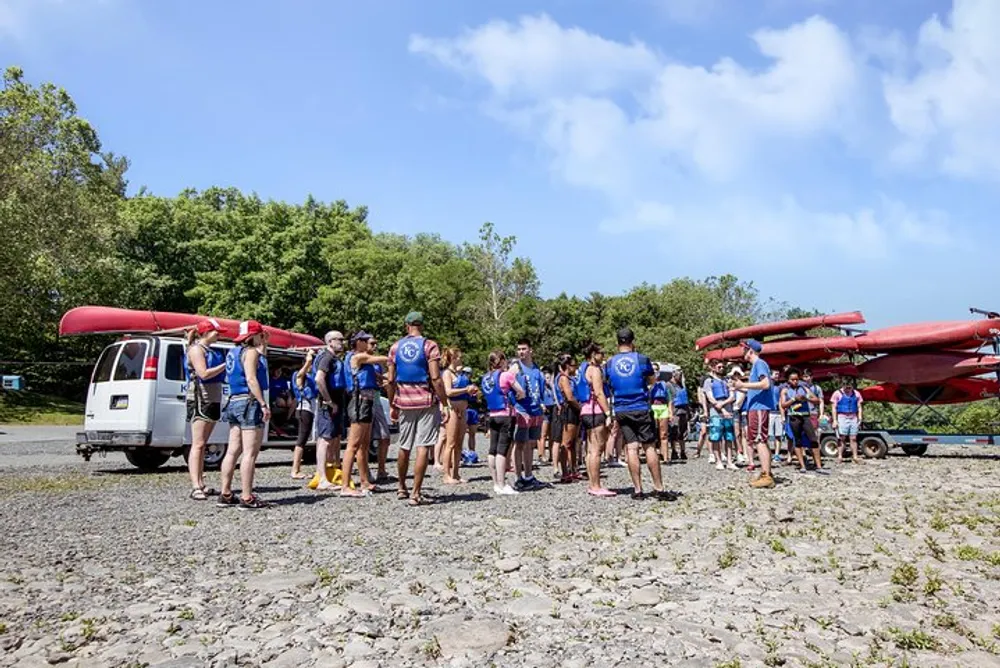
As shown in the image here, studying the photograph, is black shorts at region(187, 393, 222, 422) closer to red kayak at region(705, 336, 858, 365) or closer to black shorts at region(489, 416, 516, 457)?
black shorts at region(489, 416, 516, 457)

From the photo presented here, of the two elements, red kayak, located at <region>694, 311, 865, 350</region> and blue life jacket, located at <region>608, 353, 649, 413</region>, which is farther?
red kayak, located at <region>694, 311, 865, 350</region>

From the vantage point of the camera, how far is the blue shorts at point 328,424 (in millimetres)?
10141

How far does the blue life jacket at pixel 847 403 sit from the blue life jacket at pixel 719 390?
3.20 metres

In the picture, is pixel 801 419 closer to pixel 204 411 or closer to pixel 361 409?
pixel 361 409

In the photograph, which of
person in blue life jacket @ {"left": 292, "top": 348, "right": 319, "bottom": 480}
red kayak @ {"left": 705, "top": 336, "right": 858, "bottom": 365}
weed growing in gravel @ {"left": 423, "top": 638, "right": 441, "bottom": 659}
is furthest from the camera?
red kayak @ {"left": 705, "top": 336, "right": 858, "bottom": 365}

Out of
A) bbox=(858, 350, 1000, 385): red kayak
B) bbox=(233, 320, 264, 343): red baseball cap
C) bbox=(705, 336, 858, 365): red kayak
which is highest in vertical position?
bbox=(705, 336, 858, 365): red kayak

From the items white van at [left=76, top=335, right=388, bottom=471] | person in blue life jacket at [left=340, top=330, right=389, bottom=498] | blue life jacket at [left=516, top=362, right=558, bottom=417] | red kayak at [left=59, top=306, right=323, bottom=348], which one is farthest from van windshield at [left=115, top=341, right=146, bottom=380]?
blue life jacket at [left=516, top=362, right=558, bottom=417]

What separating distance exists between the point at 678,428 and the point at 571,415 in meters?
6.26

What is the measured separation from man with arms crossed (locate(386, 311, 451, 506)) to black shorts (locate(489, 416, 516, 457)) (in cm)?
158

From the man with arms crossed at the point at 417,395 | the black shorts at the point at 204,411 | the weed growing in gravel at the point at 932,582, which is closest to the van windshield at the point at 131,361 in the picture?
the black shorts at the point at 204,411

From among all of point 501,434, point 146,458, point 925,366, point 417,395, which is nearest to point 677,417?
point 925,366

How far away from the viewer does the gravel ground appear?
4.00 metres

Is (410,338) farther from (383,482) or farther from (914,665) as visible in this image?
(914,665)

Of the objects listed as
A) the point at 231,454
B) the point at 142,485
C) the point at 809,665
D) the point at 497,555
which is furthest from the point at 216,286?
the point at 809,665
